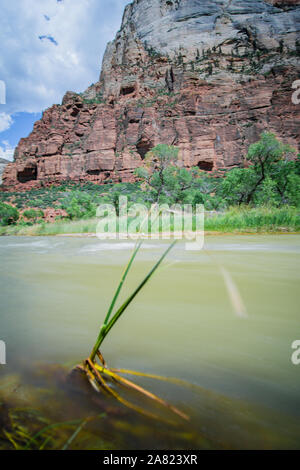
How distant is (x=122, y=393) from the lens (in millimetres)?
681

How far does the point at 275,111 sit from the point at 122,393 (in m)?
51.3

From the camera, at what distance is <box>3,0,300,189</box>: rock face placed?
42.3m

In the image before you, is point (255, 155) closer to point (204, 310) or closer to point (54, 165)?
point (204, 310)

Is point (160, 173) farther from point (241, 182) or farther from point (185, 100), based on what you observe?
point (185, 100)

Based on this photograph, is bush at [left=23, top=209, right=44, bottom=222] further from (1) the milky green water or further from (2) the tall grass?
(1) the milky green water

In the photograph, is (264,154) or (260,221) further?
(264,154)

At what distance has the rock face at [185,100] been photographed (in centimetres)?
4231

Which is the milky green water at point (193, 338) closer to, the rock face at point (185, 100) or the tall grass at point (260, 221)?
the tall grass at point (260, 221)

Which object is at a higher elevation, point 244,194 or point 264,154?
point 264,154

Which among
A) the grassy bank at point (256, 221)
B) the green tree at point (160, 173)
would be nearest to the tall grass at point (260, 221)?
the grassy bank at point (256, 221)

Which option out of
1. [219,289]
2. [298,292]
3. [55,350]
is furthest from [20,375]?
[298,292]

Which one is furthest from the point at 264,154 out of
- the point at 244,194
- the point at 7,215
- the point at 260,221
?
the point at 7,215

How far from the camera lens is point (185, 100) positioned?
45.2 m

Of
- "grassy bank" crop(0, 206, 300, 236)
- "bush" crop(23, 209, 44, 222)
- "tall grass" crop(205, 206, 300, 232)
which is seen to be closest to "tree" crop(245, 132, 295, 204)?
"grassy bank" crop(0, 206, 300, 236)
